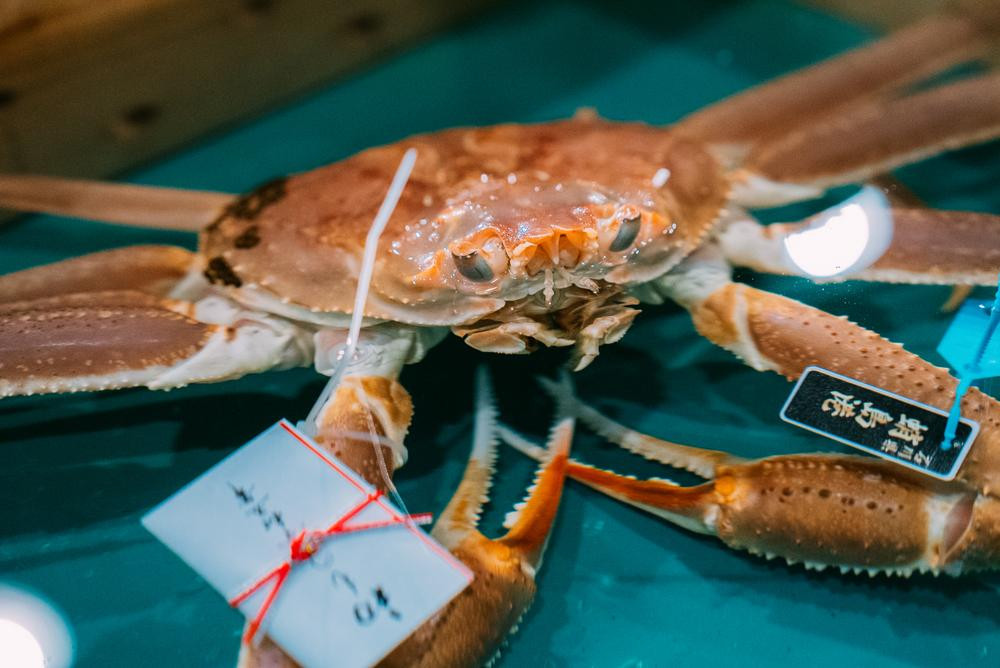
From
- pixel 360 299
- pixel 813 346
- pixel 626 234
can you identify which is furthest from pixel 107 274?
pixel 813 346

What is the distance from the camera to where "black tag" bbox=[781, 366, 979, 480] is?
1.06 metres

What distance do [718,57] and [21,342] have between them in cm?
164

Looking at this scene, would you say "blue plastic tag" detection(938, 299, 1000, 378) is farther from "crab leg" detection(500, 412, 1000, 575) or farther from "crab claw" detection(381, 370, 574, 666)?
"crab claw" detection(381, 370, 574, 666)

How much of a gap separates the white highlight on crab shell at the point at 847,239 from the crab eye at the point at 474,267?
0.46 meters

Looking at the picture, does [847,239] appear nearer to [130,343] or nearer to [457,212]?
[457,212]

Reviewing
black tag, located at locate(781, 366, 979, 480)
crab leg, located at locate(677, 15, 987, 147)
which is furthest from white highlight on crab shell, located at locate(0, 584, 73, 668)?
crab leg, located at locate(677, 15, 987, 147)

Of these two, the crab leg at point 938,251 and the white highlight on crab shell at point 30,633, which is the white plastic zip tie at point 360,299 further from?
the crab leg at point 938,251


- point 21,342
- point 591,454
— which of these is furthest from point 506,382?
point 21,342

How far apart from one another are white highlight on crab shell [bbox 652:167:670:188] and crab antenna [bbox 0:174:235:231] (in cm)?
72

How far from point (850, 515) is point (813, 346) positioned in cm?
24

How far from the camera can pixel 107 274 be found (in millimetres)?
1402

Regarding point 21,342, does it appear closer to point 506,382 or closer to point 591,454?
point 506,382

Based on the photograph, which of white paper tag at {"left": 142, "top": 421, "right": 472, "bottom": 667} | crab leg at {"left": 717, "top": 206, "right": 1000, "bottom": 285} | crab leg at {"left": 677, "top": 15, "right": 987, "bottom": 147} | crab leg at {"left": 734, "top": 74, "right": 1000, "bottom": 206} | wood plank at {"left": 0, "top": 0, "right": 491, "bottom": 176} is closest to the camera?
white paper tag at {"left": 142, "top": 421, "right": 472, "bottom": 667}

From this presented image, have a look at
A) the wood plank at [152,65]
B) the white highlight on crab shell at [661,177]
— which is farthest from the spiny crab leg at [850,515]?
the wood plank at [152,65]
